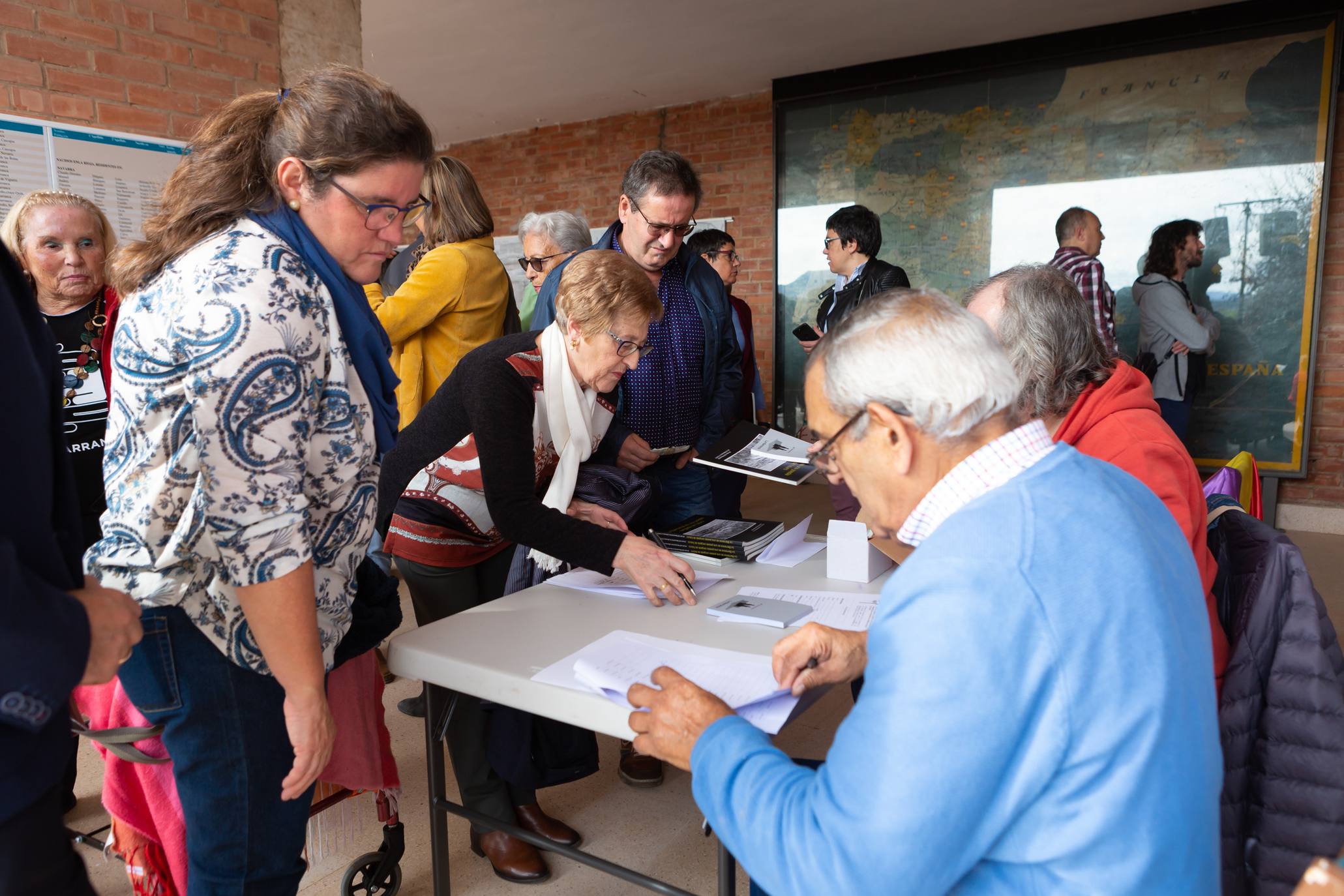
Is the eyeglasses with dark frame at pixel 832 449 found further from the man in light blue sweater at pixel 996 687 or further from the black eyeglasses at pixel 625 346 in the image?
the black eyeglasses at pixel 625 346

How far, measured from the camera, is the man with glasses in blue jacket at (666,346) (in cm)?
253

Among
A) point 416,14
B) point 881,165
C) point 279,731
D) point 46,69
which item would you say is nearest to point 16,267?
point 279,731

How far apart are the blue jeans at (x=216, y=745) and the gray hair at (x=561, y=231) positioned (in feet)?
8.45

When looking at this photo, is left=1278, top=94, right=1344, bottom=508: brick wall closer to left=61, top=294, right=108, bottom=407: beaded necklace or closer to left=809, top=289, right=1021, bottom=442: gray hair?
left=809, top=289, right=1021, bottom=442: gray hair

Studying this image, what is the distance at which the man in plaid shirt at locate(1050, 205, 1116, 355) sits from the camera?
4375 mm

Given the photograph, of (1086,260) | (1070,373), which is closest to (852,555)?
(1070,373)

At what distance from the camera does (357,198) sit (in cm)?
115

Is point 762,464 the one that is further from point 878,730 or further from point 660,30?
point 660,30

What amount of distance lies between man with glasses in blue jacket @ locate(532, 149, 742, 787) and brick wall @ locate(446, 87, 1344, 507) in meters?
3.94

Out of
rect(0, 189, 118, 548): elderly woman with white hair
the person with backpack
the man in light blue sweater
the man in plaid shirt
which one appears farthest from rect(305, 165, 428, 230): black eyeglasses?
the person with backpack

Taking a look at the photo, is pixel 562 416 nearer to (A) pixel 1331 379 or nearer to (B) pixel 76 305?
(B) pixel 76 305

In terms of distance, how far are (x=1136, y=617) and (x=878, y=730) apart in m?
0.26

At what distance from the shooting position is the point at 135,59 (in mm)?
2799

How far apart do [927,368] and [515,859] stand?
1720 mm
